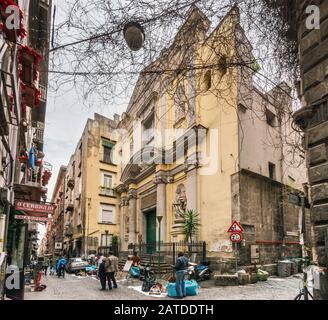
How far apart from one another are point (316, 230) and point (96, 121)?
34.0 meters

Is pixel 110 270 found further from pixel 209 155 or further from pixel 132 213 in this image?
pixel 132 213

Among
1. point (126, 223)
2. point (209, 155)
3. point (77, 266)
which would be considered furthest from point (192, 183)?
point (126, 223)

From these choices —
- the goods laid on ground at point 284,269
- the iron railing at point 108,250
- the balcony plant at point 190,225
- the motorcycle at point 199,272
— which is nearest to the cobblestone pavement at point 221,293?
the motorcycle at point 199,272

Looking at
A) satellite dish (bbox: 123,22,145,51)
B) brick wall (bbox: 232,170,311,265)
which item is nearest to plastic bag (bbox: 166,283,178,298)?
brick wall (bbox: 232,170,311,265)

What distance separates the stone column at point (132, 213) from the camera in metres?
26.8

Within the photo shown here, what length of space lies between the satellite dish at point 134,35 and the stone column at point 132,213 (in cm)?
2356

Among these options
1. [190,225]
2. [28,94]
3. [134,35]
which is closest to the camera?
[134,35]

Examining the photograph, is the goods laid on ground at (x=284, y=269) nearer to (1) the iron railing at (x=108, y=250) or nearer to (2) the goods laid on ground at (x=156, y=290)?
(2) the goods laid on ground at (x=156, y=290)

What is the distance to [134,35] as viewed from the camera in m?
4.26

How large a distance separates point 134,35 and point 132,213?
23.8 metres

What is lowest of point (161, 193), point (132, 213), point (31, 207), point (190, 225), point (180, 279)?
point (180, 279)

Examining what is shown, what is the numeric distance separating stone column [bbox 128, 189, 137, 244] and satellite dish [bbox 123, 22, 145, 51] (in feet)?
77.3

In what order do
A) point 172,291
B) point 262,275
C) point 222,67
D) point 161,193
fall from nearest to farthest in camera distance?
point 222,67, point 172,291, point 262,275, point 161,193
